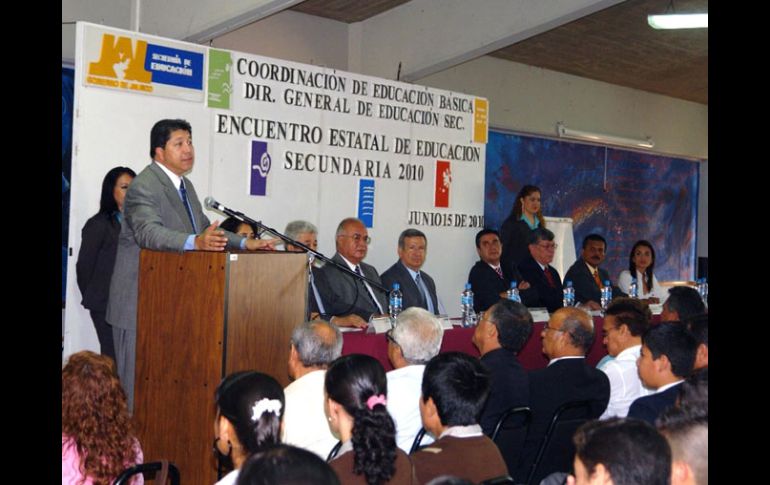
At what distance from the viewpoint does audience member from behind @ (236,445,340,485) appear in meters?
1.42

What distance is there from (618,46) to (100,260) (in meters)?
6.91

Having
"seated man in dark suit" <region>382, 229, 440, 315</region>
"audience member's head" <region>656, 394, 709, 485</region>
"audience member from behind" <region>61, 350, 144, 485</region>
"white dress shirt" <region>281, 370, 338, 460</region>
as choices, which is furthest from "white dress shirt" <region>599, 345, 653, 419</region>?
"seated man in dark suit" <region>382, 229, 440, 315</region>

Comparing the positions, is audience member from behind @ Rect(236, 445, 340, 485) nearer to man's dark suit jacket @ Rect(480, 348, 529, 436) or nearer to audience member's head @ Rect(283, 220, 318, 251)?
man's dark suit jacket @ Rect(480, 348, 529, 436)

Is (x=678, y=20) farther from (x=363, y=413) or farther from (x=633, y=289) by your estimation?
(x=363, y=413)

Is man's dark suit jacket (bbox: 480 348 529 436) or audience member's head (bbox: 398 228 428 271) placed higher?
audience member's head (bbox: 398 228 428 271)

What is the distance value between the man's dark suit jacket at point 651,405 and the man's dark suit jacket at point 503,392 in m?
0.50

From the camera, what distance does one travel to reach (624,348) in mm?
4125

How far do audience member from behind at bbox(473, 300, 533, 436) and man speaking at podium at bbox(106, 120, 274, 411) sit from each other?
100 centimetres

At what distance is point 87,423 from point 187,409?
0.98 m

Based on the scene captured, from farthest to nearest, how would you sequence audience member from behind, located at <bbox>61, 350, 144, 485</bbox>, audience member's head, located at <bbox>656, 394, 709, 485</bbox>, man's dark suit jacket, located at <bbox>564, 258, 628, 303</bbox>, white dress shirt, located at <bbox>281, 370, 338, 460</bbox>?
1. man's dark suit jacket, located at <bbox>564, 258, 628, 303</bbox>
2. white dress shirt, located at <bbox>281, 370, 338, 460</bbox>
3. audience member from behind, located at <bbox>61, 350, 144, 485</bbox>
4. audience member's head, located at <bbox>656, 394, 709, 485</bbox>

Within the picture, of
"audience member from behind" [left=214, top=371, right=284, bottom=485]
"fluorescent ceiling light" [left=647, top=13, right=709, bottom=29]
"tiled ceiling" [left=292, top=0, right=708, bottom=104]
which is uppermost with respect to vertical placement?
"tiled ceiling" [left=292, top=0, right=708, bottom=104]

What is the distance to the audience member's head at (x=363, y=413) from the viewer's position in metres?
2.13

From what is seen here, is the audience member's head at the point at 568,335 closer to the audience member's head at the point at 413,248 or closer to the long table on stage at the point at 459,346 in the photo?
the long table on stage at the point at 459,346
